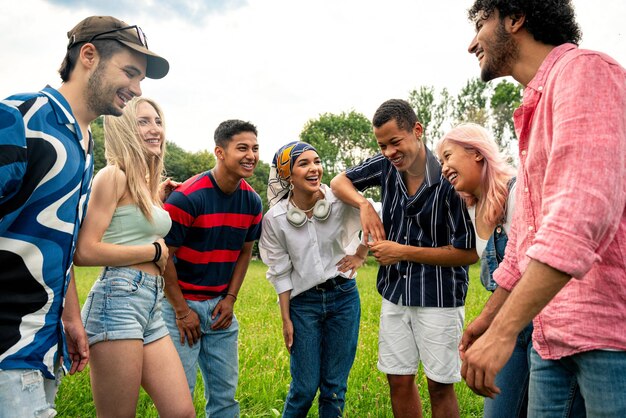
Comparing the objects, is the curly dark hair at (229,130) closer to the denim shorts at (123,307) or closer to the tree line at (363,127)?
the denim shorts at (123,307)

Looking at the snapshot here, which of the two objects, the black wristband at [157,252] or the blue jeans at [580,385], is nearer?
the blue jeans at [580,385]

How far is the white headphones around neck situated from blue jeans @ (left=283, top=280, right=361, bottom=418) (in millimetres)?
572

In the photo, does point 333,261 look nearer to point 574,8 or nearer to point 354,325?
point 354,325

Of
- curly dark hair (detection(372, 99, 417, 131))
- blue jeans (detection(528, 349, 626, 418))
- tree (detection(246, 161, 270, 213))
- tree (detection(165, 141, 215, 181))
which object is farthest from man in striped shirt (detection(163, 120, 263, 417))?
tree (detection(165, 141, 215, 181))

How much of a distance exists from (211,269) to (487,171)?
7.22ft

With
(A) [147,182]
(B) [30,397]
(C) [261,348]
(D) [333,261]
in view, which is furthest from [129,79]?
(C) [261,348]

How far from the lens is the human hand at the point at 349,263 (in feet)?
13.5

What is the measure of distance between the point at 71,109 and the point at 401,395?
2.88m

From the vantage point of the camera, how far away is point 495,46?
1970 mm

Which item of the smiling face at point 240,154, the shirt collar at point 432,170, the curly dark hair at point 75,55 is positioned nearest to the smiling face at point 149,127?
the smiling face at point 240,154

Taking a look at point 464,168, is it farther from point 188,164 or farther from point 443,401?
point 188,164

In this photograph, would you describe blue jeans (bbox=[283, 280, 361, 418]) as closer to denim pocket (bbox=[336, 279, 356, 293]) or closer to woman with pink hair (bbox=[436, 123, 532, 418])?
denim pocket (bbox=[336, 279, 356, 293])

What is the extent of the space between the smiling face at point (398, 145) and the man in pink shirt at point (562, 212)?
5.33 ft

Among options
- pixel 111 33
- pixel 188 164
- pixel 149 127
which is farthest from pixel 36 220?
pixel 188 164
